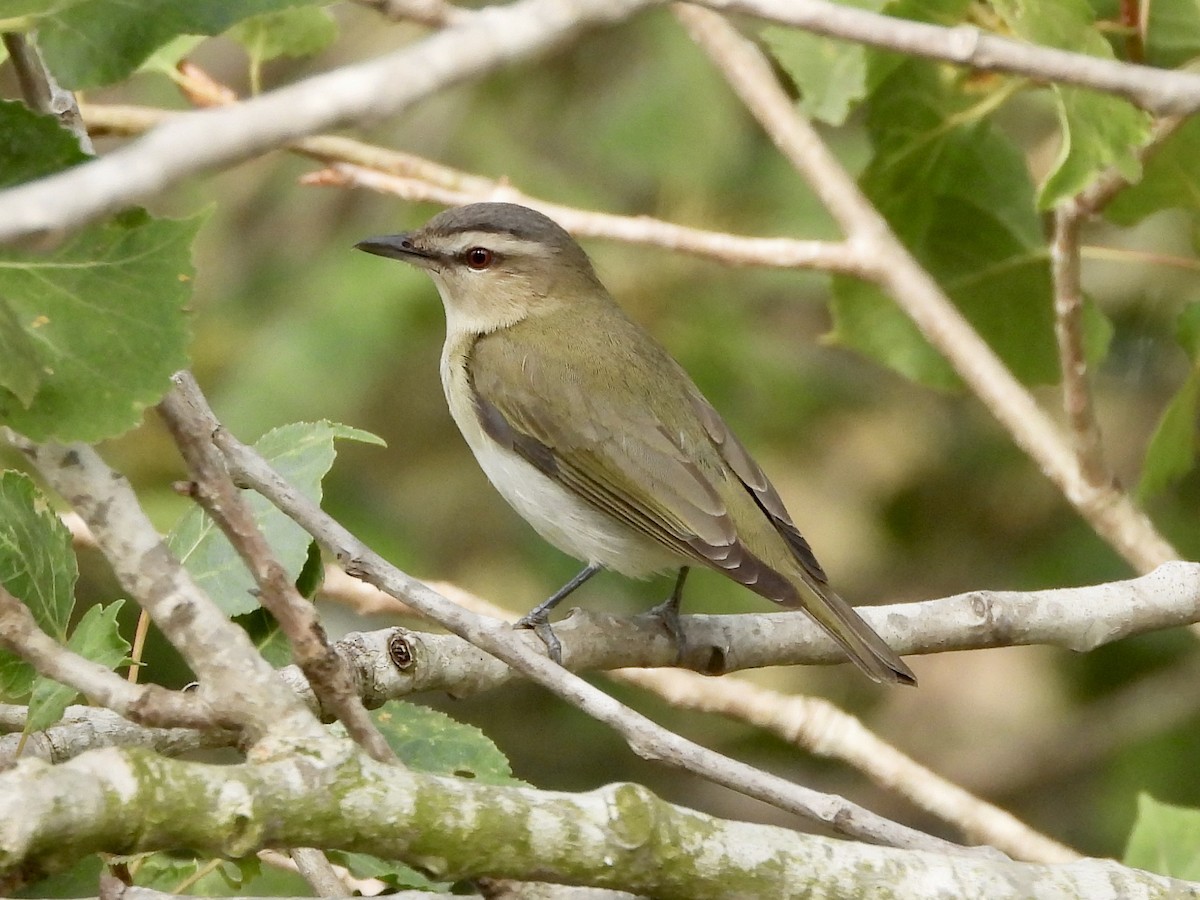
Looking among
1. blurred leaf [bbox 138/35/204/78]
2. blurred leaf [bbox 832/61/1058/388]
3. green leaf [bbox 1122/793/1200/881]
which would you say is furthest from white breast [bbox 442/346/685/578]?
green leaf [bbox 1122/793/1200/881]

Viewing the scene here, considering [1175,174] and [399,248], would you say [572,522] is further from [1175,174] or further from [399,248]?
[1175,174]

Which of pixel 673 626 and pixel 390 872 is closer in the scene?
pixel 390 872

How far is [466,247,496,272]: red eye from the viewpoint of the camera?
525cm

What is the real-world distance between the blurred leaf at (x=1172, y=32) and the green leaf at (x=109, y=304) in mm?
2703

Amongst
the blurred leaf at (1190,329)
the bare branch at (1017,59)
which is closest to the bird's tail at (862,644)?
the blurred leaf at (1190,329)

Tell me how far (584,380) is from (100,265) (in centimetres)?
284

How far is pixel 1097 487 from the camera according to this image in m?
3.86

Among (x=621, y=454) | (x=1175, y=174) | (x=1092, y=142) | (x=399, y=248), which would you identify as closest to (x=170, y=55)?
(x=399, y=248)

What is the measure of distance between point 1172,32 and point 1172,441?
3.39ft

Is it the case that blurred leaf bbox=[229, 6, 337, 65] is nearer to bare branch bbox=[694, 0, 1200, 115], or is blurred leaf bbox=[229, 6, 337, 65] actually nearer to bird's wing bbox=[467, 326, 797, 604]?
bird's wing bbox=[467, 326, 797, 604]

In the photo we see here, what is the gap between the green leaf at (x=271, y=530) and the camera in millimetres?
2682

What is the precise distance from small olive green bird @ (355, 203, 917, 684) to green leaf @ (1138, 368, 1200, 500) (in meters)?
0.90

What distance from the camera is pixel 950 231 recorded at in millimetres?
4641

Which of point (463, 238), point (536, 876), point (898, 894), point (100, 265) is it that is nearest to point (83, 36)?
point (100, 265)
